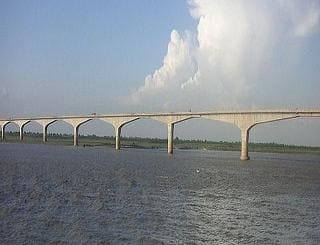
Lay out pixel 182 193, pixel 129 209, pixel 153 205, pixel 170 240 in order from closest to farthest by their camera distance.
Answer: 1. pixel 170 240
2. pixel 129 209
3. pixel 153 205
4. pixel 182 193

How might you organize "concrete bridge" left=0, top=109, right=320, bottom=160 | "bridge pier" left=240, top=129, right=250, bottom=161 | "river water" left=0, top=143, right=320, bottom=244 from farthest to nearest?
1. "bridge pier" left=240, top=129, right=250, bottom=161
2. "concrete bridge" left=0, top=109, right=320, bottom=160
3. "river water" left=0, top=143, right=320, bottom=244

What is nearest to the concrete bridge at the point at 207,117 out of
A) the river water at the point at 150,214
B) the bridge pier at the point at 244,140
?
the bridge pier at the point at 244,140

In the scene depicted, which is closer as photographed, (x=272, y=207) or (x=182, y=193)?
(x=272, y=207)

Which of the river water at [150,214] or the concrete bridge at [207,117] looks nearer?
the river water at [150,214]

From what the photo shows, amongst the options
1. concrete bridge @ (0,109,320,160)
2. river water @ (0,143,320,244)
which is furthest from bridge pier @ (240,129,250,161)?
river water @ (0,143,320,244)

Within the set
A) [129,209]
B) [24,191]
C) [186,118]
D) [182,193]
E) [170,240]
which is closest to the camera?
[170,240]

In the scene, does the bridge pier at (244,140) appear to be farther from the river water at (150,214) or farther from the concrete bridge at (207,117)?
the river water at (150,214)

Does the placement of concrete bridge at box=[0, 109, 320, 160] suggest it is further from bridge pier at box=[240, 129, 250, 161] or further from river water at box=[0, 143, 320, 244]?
river water at box=[0, 143, 320, 244]

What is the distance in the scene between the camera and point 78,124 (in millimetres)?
105312

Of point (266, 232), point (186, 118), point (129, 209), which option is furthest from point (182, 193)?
point (186, 118)

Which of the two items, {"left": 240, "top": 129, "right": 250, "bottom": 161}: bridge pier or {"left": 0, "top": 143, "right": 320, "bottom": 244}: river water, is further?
{"left": 240, "top": 129, "right": 250, "bottom": 161}: bridge pier

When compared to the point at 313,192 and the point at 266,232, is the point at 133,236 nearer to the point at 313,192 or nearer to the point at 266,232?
the point at 266,232

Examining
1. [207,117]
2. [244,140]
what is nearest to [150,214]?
[244,140]

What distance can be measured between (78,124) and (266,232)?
91.1m
